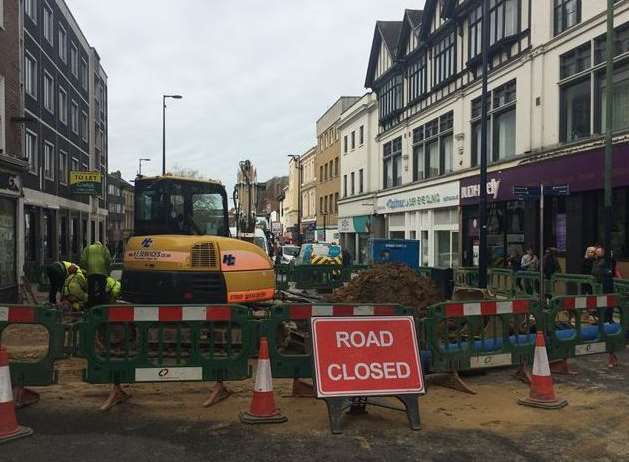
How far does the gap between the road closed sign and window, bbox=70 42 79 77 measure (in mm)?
32346

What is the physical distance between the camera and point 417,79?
1312 inches

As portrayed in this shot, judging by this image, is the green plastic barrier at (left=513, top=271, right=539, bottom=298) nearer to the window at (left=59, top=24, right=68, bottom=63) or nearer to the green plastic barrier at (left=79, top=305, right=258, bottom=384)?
the green plastic barrier at (left=79, top=305, right=258, bottom=384)

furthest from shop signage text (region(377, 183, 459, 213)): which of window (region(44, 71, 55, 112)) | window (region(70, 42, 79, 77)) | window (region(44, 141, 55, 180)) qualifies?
window (region(70, 42, 79, 77))

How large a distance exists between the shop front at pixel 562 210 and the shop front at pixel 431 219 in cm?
229

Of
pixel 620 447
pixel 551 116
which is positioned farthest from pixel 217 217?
pixel 551 116

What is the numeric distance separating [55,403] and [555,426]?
5.26m

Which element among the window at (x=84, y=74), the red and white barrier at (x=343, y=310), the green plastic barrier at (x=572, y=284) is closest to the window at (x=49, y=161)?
the window at (x=84, y=74)

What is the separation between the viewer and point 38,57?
25391mm

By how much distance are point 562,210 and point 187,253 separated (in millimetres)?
14653

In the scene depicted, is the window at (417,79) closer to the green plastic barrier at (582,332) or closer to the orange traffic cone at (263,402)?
the green plastic barrier at (582,332)

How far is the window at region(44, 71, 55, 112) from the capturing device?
89.0ft

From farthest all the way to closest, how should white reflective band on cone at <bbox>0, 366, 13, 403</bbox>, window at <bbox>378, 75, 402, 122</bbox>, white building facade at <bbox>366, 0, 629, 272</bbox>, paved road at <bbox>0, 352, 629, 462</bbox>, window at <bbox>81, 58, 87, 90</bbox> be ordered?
window at <bbox>81, 58, 87, 90</bbox> → window at <bbox>378, 75, 402, 122</bbox> → white building facade at <bbox>366, 0, 629, 272</bbox> → white reflective band on cone at <bbox>0, 366, 13, 403</bbox> → paved road at <bbox>0, 352, 629, 462</bbox>

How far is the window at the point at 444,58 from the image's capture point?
28283mm

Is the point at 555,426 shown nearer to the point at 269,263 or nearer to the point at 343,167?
the point at 269,263
